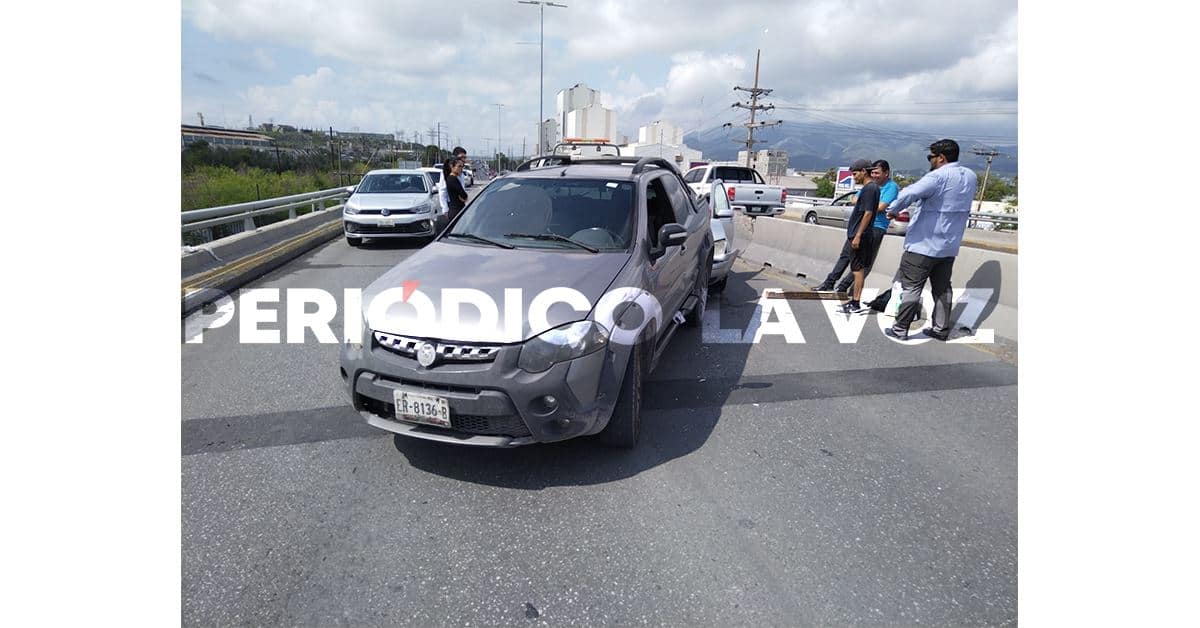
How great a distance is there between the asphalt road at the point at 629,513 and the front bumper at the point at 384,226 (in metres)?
7.88

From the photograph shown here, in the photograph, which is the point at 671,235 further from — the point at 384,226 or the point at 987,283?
the point at 384,226

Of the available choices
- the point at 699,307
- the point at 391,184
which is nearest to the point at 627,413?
the point at 699,307

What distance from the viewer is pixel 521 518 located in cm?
306

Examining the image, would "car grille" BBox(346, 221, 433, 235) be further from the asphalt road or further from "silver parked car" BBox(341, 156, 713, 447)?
"silver parked car" BBox(341, 156, 713, 447)

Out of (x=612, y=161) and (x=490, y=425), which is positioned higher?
(x=612, y=161)

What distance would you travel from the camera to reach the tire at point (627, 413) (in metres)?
3.56

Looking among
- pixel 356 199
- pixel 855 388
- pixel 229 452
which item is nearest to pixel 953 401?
pixel 855 388

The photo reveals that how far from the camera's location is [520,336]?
3123 mm

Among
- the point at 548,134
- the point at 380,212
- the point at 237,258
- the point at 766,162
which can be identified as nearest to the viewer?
the point at 237,258

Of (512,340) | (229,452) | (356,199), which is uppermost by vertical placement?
(356,199)

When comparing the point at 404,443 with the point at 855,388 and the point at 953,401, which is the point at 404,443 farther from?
the point at 953,401

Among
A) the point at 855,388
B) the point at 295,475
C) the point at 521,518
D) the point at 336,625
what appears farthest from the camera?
the point at 855,388

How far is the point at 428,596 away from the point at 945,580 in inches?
86.4

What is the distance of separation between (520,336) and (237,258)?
8.71 m
